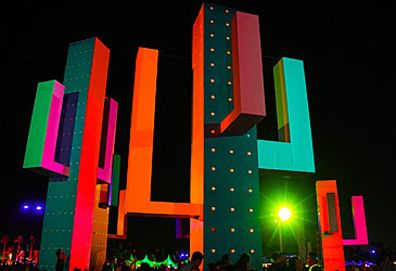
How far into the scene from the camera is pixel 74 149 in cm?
980

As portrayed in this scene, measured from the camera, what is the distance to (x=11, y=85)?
16797mm

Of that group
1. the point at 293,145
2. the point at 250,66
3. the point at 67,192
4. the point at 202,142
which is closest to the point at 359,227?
the point at 293,145

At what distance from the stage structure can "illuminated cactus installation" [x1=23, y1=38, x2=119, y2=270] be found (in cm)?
3

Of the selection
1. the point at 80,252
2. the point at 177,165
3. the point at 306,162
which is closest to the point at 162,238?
the point at 177,165

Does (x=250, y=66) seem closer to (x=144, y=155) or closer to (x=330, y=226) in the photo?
(x=144, y=155)

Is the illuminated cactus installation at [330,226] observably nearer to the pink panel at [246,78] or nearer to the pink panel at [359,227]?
the pink panel at [359,227]

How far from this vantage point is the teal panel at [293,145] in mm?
8391

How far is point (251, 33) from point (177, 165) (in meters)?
15.8

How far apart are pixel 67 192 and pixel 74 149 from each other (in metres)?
1.12

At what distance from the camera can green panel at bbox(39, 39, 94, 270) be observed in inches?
359

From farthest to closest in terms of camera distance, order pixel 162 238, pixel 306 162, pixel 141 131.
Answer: pixel 162 238 → pixel 306 162 → pixel 141 131

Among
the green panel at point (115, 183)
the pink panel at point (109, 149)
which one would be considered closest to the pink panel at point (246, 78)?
Result: the pink panel at point (109, 149)

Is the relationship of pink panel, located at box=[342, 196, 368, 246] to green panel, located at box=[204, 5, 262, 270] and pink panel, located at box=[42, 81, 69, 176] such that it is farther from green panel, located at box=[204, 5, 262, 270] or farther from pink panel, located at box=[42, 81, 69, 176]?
pink panel, located at box=[42, 81, 69, 176]

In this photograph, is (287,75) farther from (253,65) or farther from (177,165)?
(177,165)
